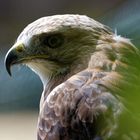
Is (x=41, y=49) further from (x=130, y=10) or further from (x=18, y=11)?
(x=18, y=11)

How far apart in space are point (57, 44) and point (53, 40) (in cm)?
4

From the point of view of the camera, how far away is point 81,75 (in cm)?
353

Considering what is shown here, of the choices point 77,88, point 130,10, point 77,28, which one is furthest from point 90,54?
point 130,10

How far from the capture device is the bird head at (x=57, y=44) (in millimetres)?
3695

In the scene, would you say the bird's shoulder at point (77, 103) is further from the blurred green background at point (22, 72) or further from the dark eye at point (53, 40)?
the blurred green background at point (22, 72)

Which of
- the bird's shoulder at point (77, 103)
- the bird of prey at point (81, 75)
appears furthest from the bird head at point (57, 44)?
the bird's shoulder at point (77, 103)

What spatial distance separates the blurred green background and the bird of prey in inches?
4.6

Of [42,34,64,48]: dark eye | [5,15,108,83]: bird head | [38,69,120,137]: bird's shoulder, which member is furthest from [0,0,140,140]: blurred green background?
[38,69,120,137]: bird's shoulder

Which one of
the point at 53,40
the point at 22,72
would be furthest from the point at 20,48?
the point at 22,72

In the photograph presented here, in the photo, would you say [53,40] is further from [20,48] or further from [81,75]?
[81,75]

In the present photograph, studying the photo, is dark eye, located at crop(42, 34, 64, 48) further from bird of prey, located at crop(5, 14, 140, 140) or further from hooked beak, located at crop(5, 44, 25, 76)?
hooked beak, located at crop(5, 44, 25, 76)

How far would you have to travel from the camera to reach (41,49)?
373 cm

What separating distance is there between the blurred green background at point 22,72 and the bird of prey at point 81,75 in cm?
12

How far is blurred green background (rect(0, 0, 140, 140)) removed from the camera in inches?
165
